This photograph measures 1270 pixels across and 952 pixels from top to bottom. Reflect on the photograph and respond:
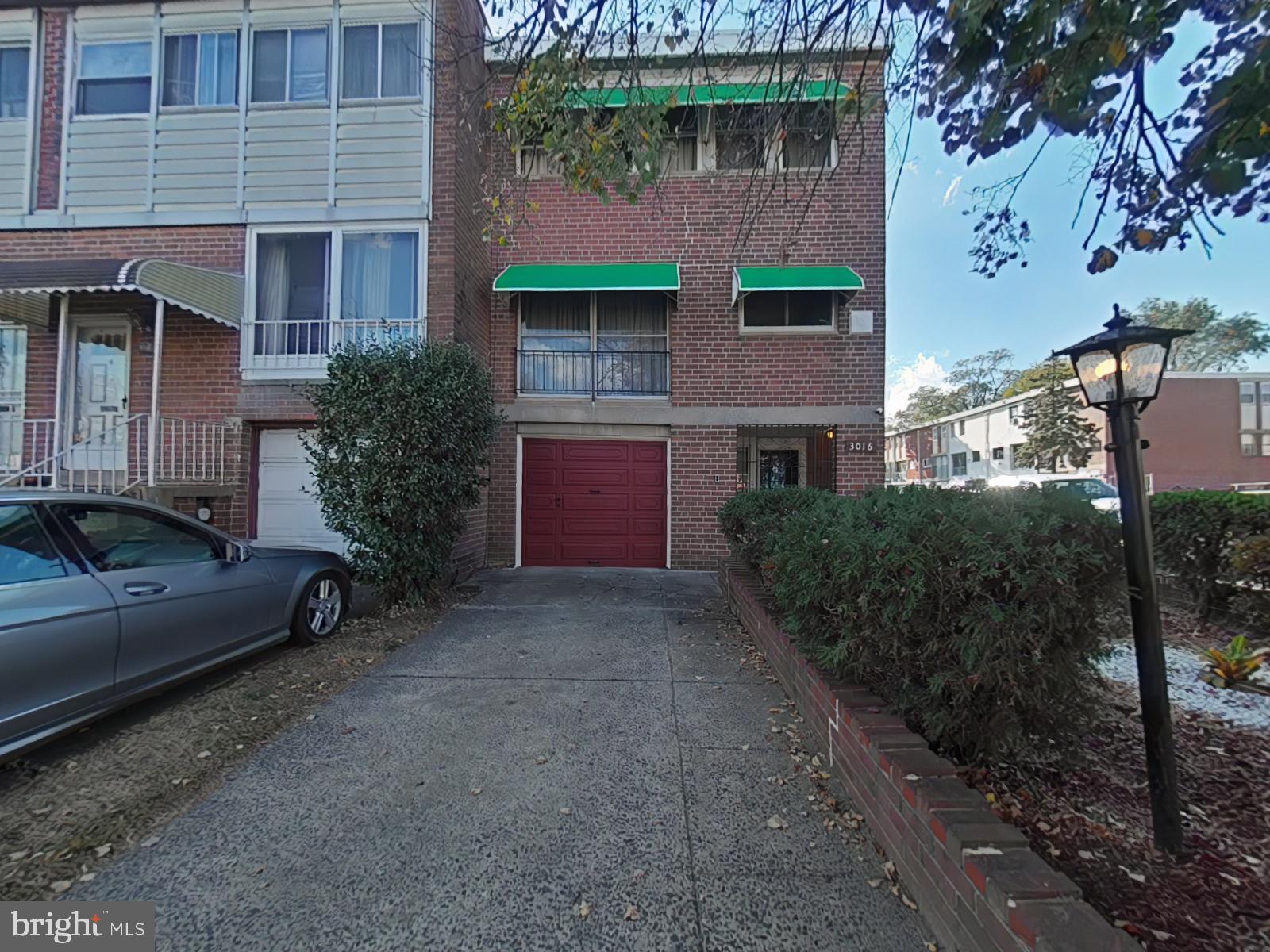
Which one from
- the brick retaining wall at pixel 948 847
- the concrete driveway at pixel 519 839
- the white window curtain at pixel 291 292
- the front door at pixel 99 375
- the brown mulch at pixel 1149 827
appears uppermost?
the white window curtain at pixel 291 292

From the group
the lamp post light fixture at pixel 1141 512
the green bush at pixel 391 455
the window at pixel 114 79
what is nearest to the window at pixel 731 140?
the green bush at pixel 391 455

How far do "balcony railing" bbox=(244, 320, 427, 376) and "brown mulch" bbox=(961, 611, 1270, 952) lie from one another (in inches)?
308

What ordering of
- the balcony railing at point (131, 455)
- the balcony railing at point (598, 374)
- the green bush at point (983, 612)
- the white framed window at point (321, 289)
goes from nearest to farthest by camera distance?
the green bush at point (983, 612), the balcony railing at point (131, 455), the white framed window at point (321, 289), the balcony railing at point (598, 374)

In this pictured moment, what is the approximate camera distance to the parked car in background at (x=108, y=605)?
109 inches

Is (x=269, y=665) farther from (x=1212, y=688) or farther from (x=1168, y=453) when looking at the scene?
(x=1168, y=453)

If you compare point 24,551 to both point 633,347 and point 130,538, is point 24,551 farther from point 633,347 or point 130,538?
point 633,347

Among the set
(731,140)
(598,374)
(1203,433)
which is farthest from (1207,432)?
(598,374)

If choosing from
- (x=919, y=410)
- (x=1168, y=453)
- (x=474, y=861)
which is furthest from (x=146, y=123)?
(x=919, y=410)

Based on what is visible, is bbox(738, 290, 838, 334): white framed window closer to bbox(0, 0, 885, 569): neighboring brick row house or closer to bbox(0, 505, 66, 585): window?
bbox(0, 0, 885, 569): neighboring brick row house

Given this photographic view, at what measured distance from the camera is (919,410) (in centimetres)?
5500

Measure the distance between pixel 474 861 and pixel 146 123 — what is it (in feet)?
35.4

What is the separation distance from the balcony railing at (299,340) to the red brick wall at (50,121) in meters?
3.58

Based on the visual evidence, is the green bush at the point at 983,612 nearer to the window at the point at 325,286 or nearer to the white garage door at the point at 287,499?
the window at the point at 325,286

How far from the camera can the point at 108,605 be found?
3139 mm
